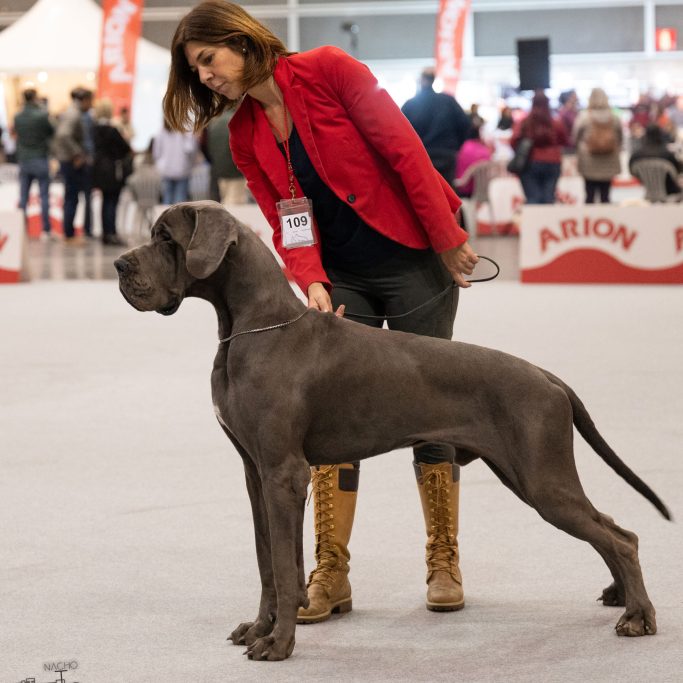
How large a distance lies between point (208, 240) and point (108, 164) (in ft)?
39.5

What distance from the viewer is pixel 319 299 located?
10.0 feet

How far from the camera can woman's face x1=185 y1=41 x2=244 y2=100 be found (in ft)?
9.43

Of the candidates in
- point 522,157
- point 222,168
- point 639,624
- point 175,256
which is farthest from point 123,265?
point 522,157

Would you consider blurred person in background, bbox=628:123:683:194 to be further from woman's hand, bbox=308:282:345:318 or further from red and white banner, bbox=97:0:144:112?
woman's hand, bbox=308:282:345:318

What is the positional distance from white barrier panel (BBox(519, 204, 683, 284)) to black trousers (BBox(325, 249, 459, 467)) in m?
7.32

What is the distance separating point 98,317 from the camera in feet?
30.0

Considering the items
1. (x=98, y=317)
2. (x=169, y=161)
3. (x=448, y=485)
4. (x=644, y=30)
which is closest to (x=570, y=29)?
(x=644, y=30)

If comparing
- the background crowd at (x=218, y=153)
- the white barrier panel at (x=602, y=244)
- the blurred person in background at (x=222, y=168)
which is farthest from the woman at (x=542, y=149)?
the blurred person in background at (x=222, y=168)

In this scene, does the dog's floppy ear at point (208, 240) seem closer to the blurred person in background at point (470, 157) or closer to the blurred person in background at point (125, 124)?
the blurred person in background at point (470, 157)

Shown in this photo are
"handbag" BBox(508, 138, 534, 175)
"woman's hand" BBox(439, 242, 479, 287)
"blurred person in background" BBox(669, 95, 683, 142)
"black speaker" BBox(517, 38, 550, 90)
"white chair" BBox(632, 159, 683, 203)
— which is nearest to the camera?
"woman's hand" BBox(439, 242, 479, 287)

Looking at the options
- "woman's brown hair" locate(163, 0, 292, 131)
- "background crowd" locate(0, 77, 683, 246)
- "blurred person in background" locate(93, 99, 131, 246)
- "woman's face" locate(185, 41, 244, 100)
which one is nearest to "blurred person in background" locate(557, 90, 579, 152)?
"background crowd" locate(0, 77, 683, 246)

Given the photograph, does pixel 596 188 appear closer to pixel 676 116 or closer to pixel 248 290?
pixel 676 116

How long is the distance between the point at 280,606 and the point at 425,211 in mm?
1031

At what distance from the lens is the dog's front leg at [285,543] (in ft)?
8.89
